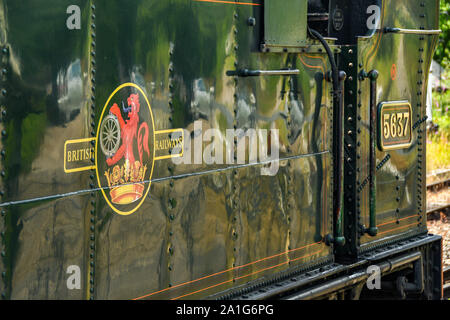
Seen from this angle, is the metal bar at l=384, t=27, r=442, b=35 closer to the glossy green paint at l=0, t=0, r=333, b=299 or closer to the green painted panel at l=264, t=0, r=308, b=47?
the glossy green paint at l=0, t=0, r=333, b=299

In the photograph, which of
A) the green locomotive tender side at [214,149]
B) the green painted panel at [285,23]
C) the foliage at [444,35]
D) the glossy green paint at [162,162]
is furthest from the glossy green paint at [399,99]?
the foliage at [444,35]

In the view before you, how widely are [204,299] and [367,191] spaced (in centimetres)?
191

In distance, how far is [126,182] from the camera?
362 cm

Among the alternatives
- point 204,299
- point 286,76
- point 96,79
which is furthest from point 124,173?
point 286,76

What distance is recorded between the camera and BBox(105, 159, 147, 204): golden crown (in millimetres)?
3547

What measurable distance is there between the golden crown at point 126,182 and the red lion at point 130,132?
4cm

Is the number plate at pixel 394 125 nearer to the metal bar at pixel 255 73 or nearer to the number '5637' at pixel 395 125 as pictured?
the number '5637' at pixel 395 125

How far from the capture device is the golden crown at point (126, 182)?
3.55 metres

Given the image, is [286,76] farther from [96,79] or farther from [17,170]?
[17,170]

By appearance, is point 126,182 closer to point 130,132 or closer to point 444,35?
point 130,132

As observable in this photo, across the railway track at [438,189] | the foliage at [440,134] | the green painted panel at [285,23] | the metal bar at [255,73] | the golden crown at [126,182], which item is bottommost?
the railway track at [438,189]

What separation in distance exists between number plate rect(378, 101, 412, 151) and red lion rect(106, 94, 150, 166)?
8.19 ft

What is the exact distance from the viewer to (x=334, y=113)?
531 cm

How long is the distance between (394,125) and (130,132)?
2.86 metres
